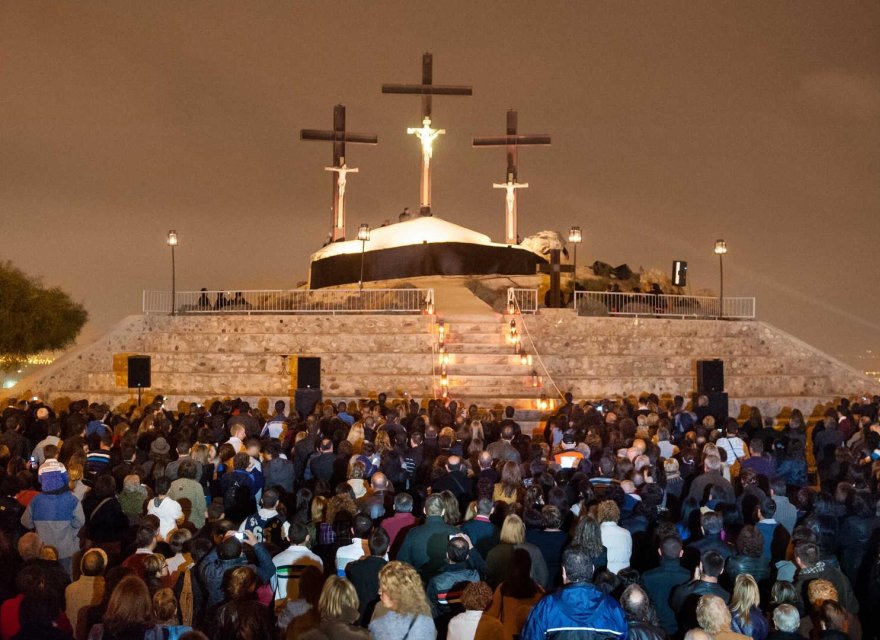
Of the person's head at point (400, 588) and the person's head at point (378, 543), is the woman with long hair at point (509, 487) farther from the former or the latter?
the person's head at point (400, 588)

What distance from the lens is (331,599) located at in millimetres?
5523

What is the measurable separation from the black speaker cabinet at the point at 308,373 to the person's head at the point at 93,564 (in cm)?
1466

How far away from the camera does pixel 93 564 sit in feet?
21.1

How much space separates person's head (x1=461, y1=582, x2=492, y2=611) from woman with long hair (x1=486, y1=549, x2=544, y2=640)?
1.41 ft

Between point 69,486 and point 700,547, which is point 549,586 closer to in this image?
point 700,547

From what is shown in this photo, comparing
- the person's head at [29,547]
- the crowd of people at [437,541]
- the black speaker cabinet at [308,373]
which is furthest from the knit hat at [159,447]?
the black speaker cabinet at [308,373]

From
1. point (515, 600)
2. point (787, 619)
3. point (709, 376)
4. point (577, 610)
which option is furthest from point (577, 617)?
point (709, 376)

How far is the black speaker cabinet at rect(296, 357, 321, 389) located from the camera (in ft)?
69.4

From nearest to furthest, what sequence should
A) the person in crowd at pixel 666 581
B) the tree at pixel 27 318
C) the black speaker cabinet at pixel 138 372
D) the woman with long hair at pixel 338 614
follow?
the woman with long hair at pixel 338 614 → the person in crowd at pixel 666 581 → the black speaker cabinet at pixel 138 372 → the tree at pixel 27 318

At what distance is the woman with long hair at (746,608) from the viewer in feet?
19.3

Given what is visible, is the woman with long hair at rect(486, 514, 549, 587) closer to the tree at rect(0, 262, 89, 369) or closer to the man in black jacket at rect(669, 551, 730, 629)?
the man in black jacket at rect(669, 551, 730, 629)

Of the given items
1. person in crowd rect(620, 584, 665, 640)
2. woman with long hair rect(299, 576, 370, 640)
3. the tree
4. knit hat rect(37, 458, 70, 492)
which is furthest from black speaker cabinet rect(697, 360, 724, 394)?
the tree

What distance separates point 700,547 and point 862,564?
5.16ft

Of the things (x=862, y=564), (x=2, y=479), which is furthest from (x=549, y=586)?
(x=2, y=479)
